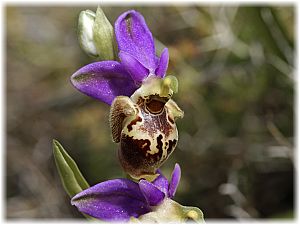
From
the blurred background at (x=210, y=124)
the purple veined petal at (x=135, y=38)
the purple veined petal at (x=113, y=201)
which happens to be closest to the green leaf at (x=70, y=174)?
the purple veined petal at (x=113, y=201)

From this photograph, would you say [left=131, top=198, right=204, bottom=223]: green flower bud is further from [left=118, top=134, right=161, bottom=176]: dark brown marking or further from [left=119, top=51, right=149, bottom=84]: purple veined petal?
[left=119, top=51, right=149, bottom=84]: purple veined petal

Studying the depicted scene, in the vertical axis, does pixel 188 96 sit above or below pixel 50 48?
below

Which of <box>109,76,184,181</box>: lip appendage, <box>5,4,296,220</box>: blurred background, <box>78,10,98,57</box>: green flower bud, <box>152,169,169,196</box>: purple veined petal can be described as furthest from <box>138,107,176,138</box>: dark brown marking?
<box>5,4,296,220</box>: blurred background

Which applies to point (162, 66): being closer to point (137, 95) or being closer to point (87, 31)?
point (137, 95)

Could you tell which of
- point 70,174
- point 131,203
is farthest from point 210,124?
point 131,203

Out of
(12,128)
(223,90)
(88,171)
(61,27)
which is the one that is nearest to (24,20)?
(61,27)

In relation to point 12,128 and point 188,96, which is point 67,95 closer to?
point 12,128
